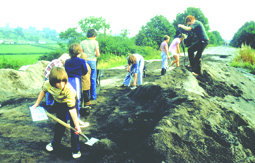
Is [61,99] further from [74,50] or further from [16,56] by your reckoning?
[16,56]

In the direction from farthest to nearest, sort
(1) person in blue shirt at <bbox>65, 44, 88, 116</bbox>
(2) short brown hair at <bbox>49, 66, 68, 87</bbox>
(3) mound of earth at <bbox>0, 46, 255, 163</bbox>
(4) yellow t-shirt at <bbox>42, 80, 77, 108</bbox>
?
1. (1) person in blue shirt at <bbox>65, 44, 88, 116</bbox>
2. (3) mound of earth at <bbox>0, 46, 255, 163</bbox>
3. (4) yellow t-shirt at <bbox>42, 80, 77, 108</bbox>
4. (2) short brown hair at <bbox>49, 66, 68, 87</bbox>

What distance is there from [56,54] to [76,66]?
2696cm

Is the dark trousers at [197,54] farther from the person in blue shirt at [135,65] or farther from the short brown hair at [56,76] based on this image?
the short brown hair at [56,76]

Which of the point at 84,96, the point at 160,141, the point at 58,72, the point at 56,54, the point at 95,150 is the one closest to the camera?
the point at 58,72

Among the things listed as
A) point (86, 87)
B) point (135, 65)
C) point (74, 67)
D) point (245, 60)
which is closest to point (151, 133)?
point (74, 67)

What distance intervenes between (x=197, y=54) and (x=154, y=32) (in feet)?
74.4

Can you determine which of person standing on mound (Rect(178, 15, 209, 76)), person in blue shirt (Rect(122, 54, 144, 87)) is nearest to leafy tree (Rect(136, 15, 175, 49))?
person standing on mound (Rect(178, 15, 209, 76))

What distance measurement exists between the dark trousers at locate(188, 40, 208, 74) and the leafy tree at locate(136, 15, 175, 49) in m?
19.6

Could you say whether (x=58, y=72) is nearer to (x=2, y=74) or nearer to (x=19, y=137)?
(x=19, y=137)

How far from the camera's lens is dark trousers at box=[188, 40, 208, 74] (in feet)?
21.0

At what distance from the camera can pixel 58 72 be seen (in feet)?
7.88

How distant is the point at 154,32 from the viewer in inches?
1113

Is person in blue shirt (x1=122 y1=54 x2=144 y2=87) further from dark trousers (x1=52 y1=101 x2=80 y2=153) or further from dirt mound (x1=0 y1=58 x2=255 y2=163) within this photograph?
dark trousers (x1=52 y1=101 x2=80 y2=153)

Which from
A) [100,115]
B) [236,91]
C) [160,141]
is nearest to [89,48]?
[100,115]
